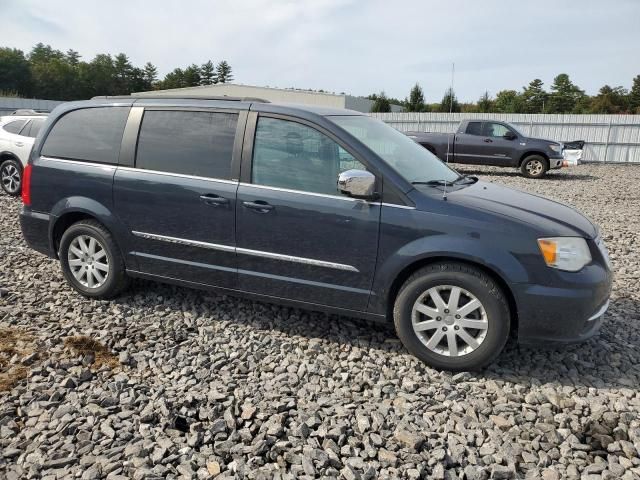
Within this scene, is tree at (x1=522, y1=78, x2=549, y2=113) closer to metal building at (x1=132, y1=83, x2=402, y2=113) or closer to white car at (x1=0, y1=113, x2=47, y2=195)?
metal building at (x1=132, y1=83, x2=402, y2=113)


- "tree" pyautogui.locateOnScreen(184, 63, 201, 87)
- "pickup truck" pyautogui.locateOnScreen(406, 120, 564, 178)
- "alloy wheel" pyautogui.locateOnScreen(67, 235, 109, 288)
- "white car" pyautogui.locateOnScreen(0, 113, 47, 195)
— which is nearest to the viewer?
"alloy wheel" pyautogui.locateOnScreen(67, 235, 109, 288)

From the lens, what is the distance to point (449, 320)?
351 centimetres

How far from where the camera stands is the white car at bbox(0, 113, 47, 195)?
10031 mm

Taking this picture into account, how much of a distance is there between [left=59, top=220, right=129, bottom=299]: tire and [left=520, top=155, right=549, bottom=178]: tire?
574 inches

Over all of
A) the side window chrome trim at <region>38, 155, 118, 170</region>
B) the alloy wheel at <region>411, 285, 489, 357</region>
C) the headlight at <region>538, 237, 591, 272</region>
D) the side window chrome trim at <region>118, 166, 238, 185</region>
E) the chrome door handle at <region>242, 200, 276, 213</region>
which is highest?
the side window chrome trim at <region>38, 155, 118, 170</region>

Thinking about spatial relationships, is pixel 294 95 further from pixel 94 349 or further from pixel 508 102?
pixel 94 349

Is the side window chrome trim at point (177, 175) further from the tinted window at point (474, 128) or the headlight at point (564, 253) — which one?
the tinted window at point (474, 128)

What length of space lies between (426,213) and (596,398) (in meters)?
1.62

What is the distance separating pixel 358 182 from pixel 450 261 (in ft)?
2.71

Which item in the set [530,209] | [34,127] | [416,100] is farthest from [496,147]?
[416,100]

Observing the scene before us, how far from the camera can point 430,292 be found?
352 centimetres

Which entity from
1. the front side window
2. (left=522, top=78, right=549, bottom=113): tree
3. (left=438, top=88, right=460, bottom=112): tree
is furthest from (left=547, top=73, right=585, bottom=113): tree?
the front side window

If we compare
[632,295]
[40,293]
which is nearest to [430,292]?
[632,295]

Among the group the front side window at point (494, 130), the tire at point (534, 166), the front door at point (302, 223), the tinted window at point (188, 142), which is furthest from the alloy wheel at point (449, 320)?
the front side window at point (494, 130)
